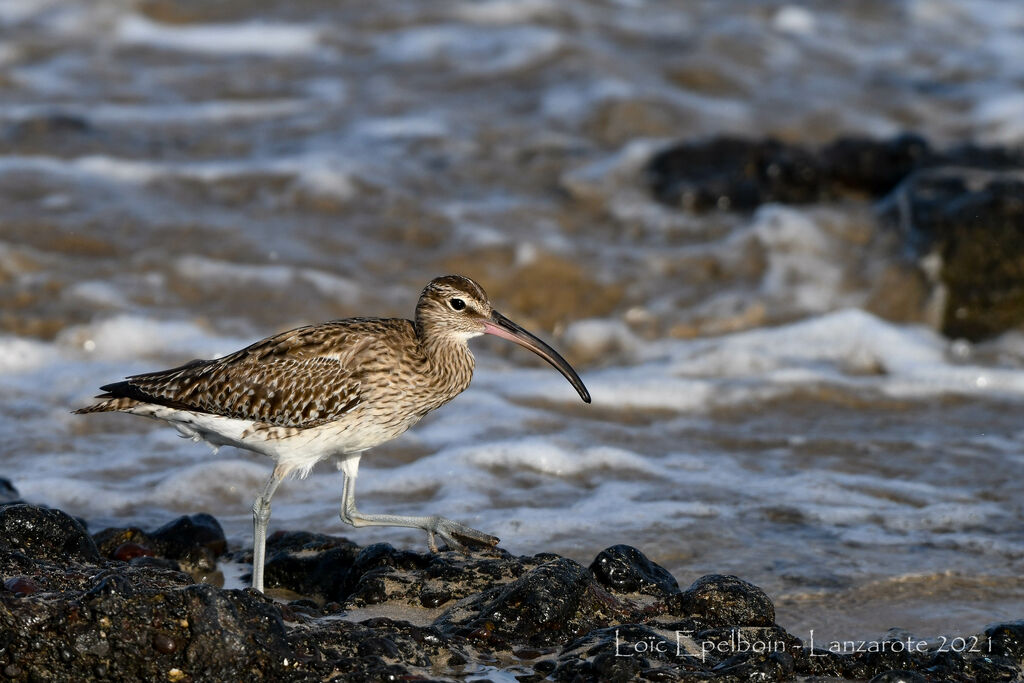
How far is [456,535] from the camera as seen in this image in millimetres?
7207

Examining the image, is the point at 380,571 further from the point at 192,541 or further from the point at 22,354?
the point at 22,354

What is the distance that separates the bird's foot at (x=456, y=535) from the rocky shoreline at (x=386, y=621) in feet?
0.49

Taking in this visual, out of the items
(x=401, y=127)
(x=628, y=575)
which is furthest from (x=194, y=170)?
(x=628, y=575)

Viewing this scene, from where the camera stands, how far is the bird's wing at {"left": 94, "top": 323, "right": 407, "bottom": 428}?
7.32 metres

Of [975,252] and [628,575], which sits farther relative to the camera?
[975,252]

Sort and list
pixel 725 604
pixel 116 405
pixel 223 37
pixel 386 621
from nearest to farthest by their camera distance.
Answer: pixel 386 621
pixel 725 604
pixel 116 405
pixel 223 37

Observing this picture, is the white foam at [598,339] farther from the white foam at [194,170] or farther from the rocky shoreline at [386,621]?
the rocky shoreline at [386,621]

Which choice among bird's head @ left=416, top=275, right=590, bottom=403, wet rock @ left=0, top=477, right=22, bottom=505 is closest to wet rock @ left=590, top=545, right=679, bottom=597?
bird's head @ left=416, top=275, right=590, bottom=403

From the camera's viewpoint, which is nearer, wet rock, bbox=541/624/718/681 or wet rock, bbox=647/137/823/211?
wet rock, bbox=541/624/718/681

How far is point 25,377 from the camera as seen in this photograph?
1095 cm

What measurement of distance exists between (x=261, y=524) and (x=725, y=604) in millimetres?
2479

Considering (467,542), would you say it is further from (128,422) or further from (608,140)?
(608,140)

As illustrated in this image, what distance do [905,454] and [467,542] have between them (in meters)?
4.22

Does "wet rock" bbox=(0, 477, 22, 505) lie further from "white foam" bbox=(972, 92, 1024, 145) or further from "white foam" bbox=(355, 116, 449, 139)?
"white foam" bbox=(972, 92, 1024, 145)
